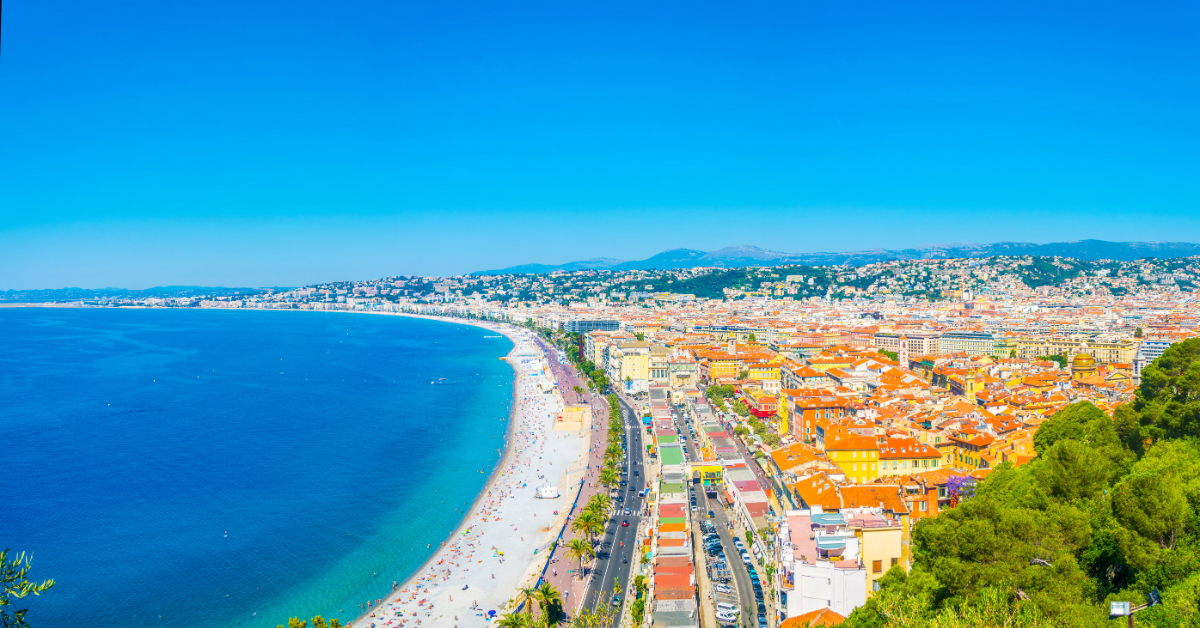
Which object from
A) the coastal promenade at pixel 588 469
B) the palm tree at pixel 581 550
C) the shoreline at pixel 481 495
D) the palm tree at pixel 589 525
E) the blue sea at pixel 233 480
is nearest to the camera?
the shoreline at pixel 481 495

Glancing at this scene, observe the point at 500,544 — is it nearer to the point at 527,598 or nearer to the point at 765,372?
the point at 527,598

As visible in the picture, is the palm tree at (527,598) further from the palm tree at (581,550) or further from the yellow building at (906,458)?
the yellow building at (906,458)

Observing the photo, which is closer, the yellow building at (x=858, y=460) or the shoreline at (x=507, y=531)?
the shoreline at (x=507, y=531)

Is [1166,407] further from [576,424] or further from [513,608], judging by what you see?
[576,424]

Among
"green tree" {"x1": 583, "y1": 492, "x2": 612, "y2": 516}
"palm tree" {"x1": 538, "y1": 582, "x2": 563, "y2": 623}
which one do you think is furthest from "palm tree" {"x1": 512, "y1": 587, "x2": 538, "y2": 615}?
"green tree" {"x1": 583, "y1": 492, "x2": 612, "y2": 516}

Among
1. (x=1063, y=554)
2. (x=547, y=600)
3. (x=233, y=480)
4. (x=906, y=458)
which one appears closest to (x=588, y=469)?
(x=906, y=458)

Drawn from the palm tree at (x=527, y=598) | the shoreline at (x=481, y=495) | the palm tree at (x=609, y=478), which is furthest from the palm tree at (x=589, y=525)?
the shoreline at (x=481, y=495)
